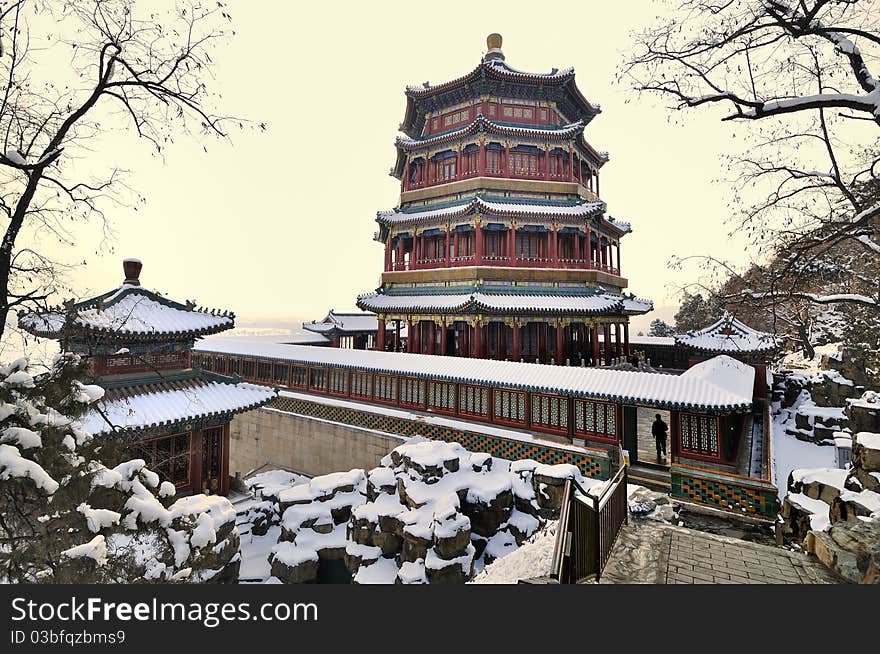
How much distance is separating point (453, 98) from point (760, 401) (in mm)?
22225

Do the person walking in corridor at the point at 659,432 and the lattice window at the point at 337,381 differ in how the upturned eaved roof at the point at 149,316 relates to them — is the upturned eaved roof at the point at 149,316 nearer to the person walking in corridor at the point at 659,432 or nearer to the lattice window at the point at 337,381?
the lattice window at the point at 337,381

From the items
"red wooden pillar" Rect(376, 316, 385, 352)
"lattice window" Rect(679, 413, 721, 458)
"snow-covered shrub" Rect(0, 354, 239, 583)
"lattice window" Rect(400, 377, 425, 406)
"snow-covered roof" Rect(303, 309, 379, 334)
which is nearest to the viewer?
"snow-covered shrub" Rect(0, 354, 239, 583)

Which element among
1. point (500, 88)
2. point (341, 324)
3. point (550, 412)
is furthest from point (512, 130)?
point (341, 324)

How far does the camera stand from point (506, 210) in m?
20.8

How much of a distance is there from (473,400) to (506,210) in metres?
10.5

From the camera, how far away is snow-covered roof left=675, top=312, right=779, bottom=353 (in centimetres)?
1842

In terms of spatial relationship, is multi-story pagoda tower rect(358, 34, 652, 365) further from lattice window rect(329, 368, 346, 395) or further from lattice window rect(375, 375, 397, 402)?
lattice window rect(329, 368, 346, 395)

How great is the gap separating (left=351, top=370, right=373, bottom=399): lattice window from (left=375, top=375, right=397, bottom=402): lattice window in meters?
0.36

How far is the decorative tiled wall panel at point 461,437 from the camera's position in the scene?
1204cm

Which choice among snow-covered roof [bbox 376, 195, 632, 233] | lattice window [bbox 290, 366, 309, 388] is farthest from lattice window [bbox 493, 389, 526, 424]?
snow-covered roof [bbox 376, 195, 632, 233]

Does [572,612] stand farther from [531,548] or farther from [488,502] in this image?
[488,502]

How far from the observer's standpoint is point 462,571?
9.00 meters

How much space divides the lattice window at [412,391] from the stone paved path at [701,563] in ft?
33.9

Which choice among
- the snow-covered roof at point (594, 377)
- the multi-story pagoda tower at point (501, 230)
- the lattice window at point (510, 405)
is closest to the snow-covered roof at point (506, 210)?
the multi-story pagoda tower at point (501, 230)
